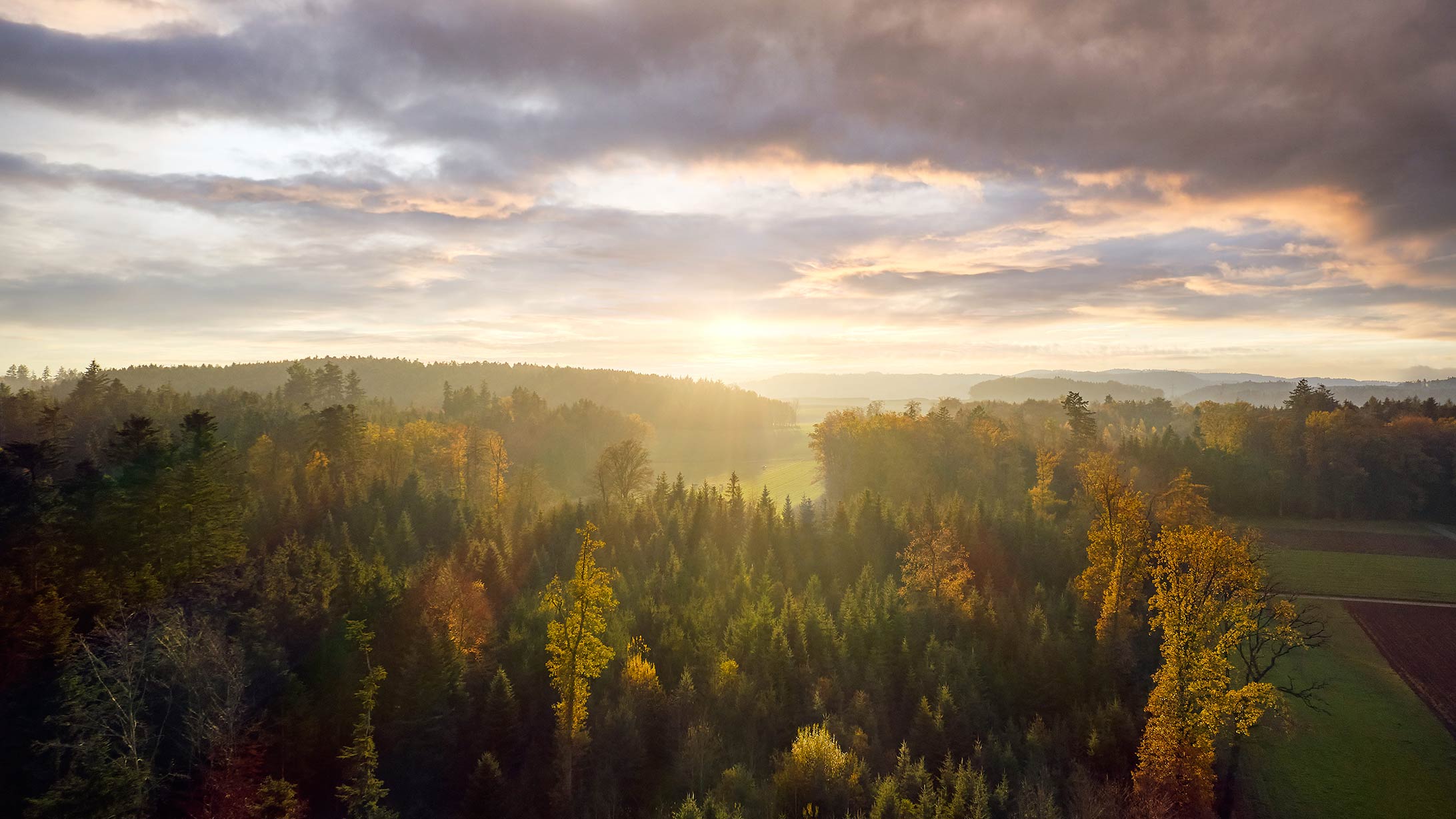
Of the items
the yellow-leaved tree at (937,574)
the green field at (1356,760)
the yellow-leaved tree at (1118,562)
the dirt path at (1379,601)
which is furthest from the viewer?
the dirt path at (1379,601)

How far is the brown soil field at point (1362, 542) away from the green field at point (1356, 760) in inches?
1734

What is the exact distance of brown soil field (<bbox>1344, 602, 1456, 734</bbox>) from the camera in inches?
2010

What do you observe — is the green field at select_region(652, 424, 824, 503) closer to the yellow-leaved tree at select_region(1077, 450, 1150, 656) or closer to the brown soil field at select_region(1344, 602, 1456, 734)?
the yellow-leaved tree at select_region(1077, 450, 1150, 656)

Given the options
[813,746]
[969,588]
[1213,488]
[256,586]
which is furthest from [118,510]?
[1213,488]

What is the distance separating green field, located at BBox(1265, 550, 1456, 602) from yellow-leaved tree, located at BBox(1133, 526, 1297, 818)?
130 feet

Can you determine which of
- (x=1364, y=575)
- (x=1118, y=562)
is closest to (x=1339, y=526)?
(x=1364, y=575)

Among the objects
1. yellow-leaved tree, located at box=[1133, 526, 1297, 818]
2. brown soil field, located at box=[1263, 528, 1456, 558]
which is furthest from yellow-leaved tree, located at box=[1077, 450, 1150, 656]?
brown soil field, located at box=[1263, 528, 1456, 558]

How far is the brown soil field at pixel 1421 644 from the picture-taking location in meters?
51.1

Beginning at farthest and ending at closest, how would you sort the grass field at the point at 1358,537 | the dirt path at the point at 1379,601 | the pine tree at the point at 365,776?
the grass field at the point at 1358,537
the dirt path at the point at 1379,601
the pine tree at the point at 365,776

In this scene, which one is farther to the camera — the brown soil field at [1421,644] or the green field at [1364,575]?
the green field at [1364,575]

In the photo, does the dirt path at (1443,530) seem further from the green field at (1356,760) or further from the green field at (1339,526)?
the green field at (1356,760)

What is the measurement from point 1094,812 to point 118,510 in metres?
65.2

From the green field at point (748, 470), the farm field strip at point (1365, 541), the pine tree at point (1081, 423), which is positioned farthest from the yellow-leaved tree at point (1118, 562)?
the green field at point (748, 470)

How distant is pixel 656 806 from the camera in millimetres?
45438
